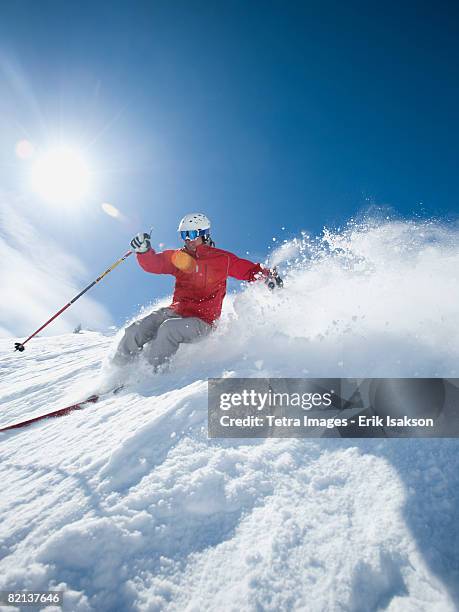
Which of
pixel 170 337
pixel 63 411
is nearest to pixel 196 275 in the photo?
pixel 170 337

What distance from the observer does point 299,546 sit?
174cm

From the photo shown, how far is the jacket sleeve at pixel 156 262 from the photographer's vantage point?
5871 millimetres

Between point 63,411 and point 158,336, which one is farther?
point 158,336

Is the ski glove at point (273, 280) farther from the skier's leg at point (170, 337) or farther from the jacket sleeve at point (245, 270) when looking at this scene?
the skier's leg at point (170, 337)

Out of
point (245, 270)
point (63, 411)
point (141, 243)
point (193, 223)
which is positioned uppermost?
point (193, 223)

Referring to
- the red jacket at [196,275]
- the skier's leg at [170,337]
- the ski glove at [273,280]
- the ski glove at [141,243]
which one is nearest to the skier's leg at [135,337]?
the skier's leg at [170,337]

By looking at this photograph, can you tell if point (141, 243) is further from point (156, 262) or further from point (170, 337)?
point (170, 337)

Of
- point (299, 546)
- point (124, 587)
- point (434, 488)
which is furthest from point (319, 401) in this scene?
point (124, 587)

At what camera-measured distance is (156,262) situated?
Answer: 232 inches

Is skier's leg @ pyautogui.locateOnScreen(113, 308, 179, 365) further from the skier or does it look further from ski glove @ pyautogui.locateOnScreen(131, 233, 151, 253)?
ski glove @ pyautogui.locateOnScreen(131, 233, 151, 253)

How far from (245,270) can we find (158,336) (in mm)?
2336

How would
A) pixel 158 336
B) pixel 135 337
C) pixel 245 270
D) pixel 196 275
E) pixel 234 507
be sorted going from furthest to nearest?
pixel 245 270 < pixel 196 275 < pixel 135 337 < pixel 158 336 < pixel 234 507

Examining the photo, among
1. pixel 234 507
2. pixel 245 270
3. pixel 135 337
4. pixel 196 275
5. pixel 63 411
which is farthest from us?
pixel 245 270

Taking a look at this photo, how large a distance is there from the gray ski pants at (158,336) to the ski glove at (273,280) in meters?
1.57
